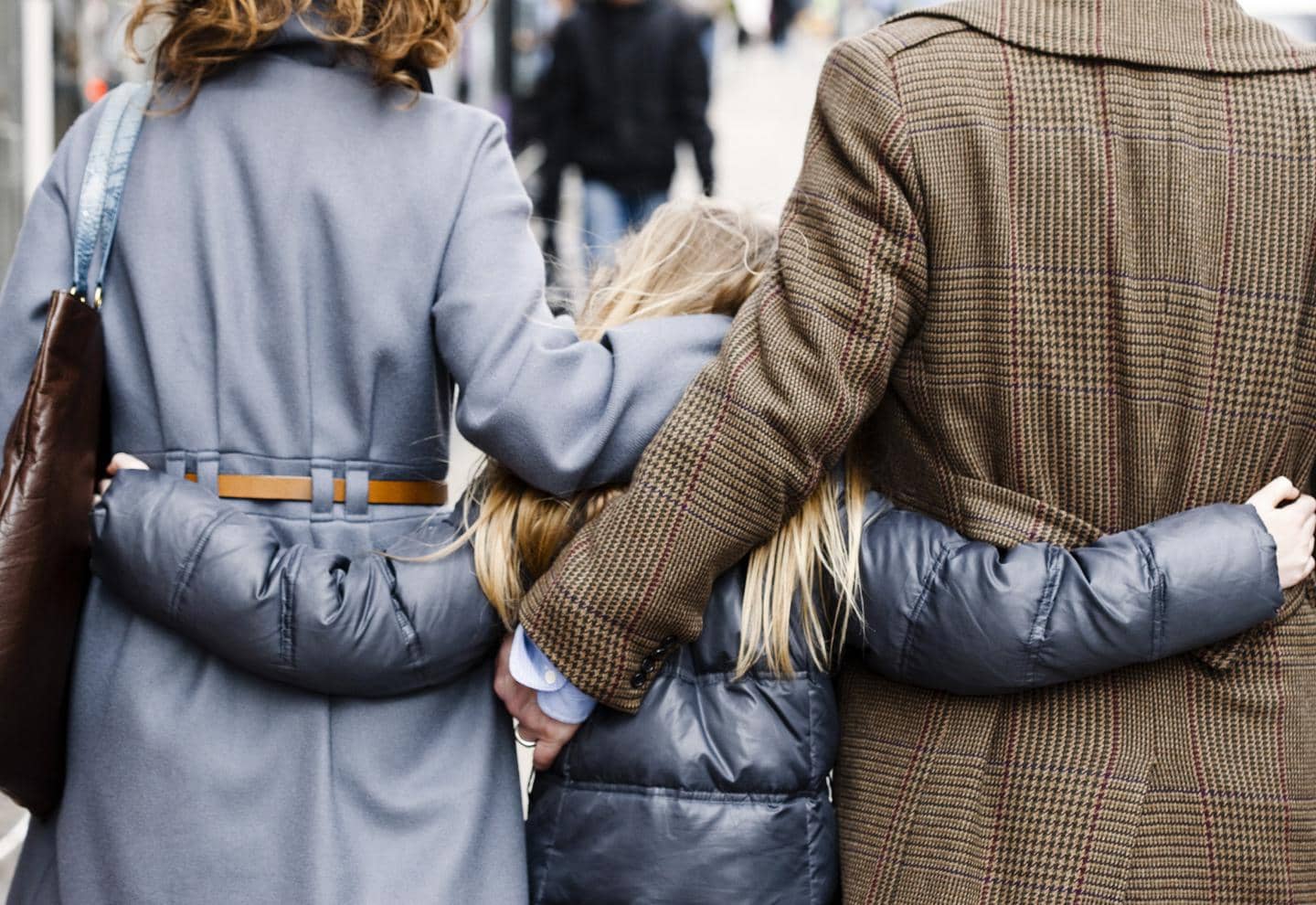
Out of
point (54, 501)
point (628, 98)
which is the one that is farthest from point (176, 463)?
point (628, 98)

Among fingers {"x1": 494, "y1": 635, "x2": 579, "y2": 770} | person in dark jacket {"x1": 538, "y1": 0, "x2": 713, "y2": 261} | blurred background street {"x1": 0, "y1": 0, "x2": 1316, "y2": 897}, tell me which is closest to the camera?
fingers {"x1": 494, "y1": 635, "x2": 579, "y2": 770}

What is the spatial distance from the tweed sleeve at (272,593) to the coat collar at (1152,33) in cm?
100

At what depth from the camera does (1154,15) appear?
194 centimetres

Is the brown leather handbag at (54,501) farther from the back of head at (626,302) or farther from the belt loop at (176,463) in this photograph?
the back of head at (626,302)

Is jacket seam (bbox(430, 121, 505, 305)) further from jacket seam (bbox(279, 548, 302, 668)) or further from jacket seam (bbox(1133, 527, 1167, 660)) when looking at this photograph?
jacket seam (bbox(1133, 527, 1167, 660))

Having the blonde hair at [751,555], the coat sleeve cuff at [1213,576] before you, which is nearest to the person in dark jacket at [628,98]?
the blonde hair at [751,555]

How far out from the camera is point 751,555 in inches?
82.0

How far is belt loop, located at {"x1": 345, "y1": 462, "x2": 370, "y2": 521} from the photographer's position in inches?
83.1

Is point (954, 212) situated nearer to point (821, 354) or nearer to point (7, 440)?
point (821, 354)

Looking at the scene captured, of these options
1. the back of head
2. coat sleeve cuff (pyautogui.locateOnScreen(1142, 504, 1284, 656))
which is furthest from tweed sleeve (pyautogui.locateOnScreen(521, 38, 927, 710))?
coat sleeve cuff (pyautogui.locateOnScreen(1142, 504, 1284, 656))

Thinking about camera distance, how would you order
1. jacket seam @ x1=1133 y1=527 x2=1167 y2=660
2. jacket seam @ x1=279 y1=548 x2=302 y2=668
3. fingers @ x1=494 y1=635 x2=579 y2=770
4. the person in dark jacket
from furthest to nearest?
the person in dark jacket, fingers @ x1=494 y1=635 x2=579 y2=770, jacket seam @ x1=279 y1=548 x2=302 y2=668, jacket seam @ x1=1133 y1=527 x2=1167 y2=660

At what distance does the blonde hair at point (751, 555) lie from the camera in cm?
205

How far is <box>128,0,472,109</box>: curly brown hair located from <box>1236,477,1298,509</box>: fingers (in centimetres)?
120

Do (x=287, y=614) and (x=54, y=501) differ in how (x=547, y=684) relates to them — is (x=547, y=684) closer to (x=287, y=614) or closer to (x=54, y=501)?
(x=287, y=614)
